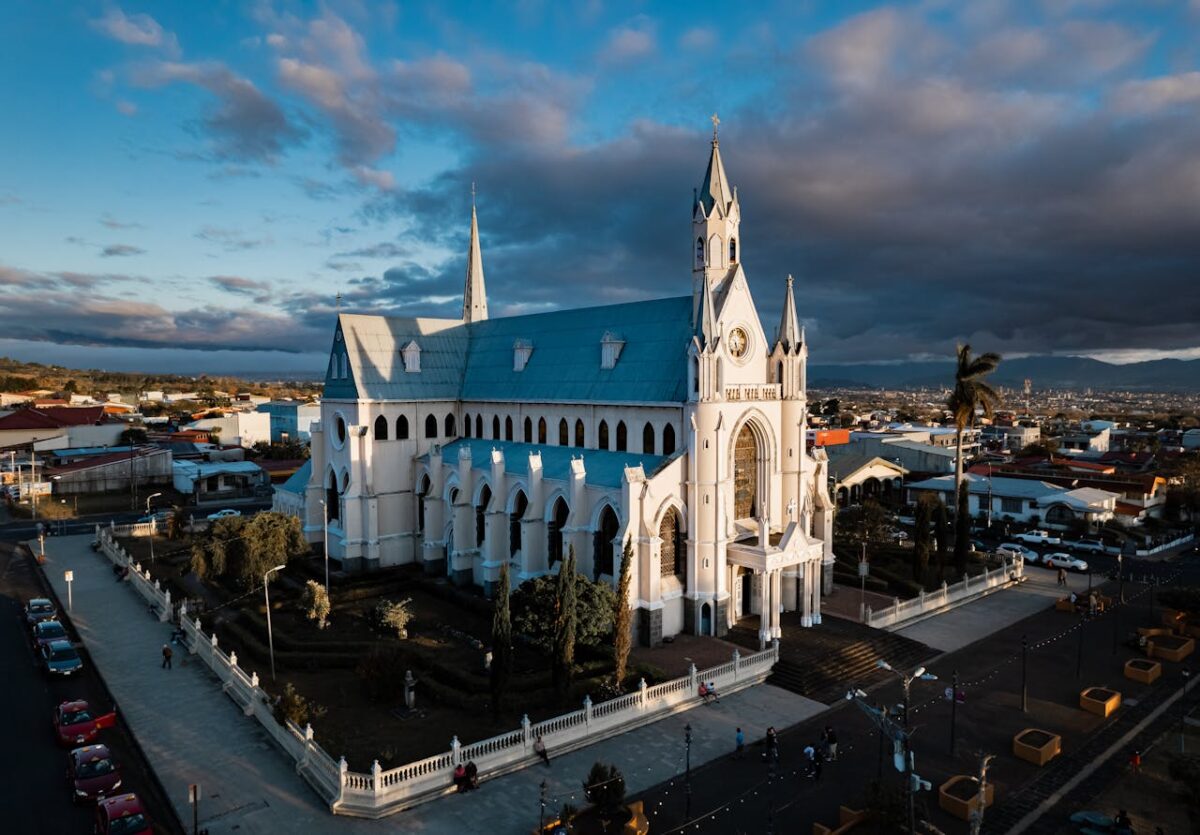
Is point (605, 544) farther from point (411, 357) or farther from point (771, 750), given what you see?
point (411, 357)

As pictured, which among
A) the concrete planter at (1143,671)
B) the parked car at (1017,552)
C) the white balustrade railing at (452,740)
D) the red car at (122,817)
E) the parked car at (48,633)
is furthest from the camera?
the parked car at (1017,552)

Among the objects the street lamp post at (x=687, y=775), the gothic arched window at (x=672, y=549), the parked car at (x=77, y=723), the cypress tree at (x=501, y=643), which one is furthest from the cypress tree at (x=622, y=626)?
the parked car at (x=77, y=723)

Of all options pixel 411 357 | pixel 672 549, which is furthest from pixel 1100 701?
pixel 411 357

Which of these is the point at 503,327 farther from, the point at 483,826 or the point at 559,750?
the point at 483,826

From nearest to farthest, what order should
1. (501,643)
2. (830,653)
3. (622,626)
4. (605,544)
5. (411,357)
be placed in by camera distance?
(501,643), (622,626), (830,653), (605,544), (411,357)

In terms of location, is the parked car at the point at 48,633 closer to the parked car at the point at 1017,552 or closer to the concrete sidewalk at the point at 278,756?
the concrete sidewalk at the point at 278,756

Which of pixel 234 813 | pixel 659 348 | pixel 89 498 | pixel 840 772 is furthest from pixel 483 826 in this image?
pixel 89 498
